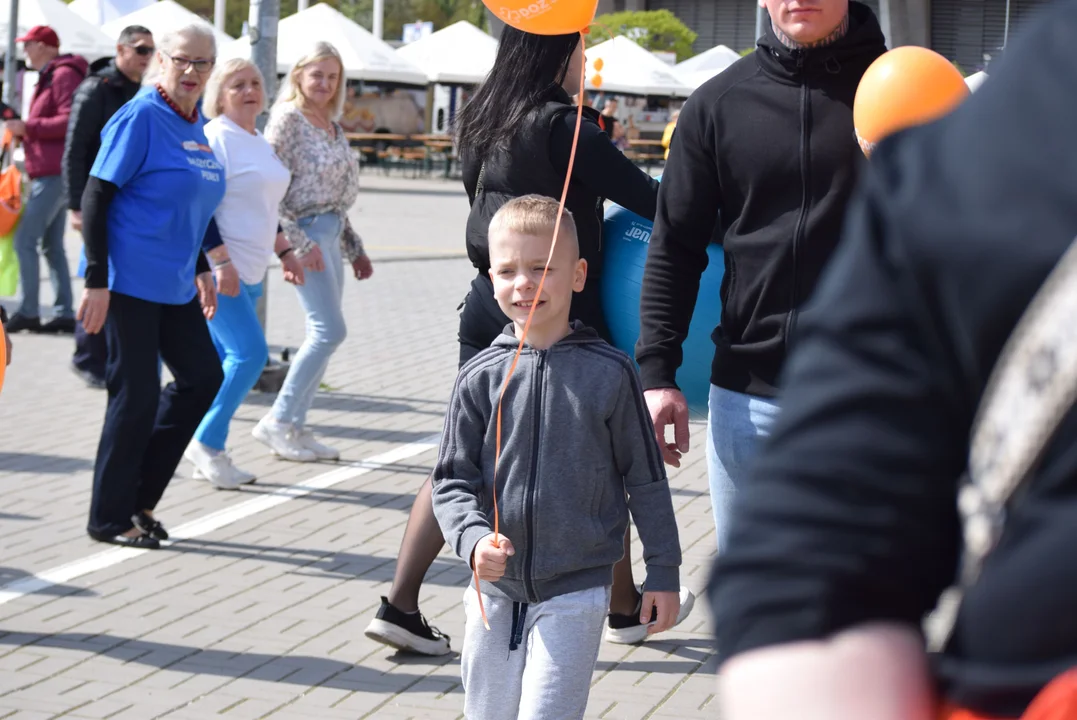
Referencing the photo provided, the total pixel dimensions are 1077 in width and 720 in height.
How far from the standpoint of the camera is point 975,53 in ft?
153

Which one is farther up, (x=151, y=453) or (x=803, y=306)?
(x=803, y=306)

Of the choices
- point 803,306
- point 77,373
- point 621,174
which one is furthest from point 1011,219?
point 77,373

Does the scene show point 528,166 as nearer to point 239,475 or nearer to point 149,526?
point 149,526

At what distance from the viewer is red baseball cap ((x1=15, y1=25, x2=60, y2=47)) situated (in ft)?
35.8

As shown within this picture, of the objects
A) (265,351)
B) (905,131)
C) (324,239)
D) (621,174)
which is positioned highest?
(905,131)

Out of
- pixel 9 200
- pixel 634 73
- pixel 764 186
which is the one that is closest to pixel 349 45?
pixel 634 73

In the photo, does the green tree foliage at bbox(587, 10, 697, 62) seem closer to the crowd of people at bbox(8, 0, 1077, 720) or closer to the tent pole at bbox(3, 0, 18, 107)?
the tent pole at bbox(3, 0, 18, 107)

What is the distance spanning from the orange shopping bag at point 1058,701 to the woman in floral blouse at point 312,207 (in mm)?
6500

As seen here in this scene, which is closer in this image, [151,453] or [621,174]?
[621,174]

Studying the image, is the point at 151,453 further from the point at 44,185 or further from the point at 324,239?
the point at 44,185

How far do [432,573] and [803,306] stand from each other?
2903 millimetres

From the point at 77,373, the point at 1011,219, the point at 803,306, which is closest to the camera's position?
the point at 1011,219

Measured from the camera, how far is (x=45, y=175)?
10.9 meters

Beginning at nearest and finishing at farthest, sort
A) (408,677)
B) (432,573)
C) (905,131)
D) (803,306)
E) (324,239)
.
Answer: (905,131), (803,306), (408,677), (432,573), (324,239)
